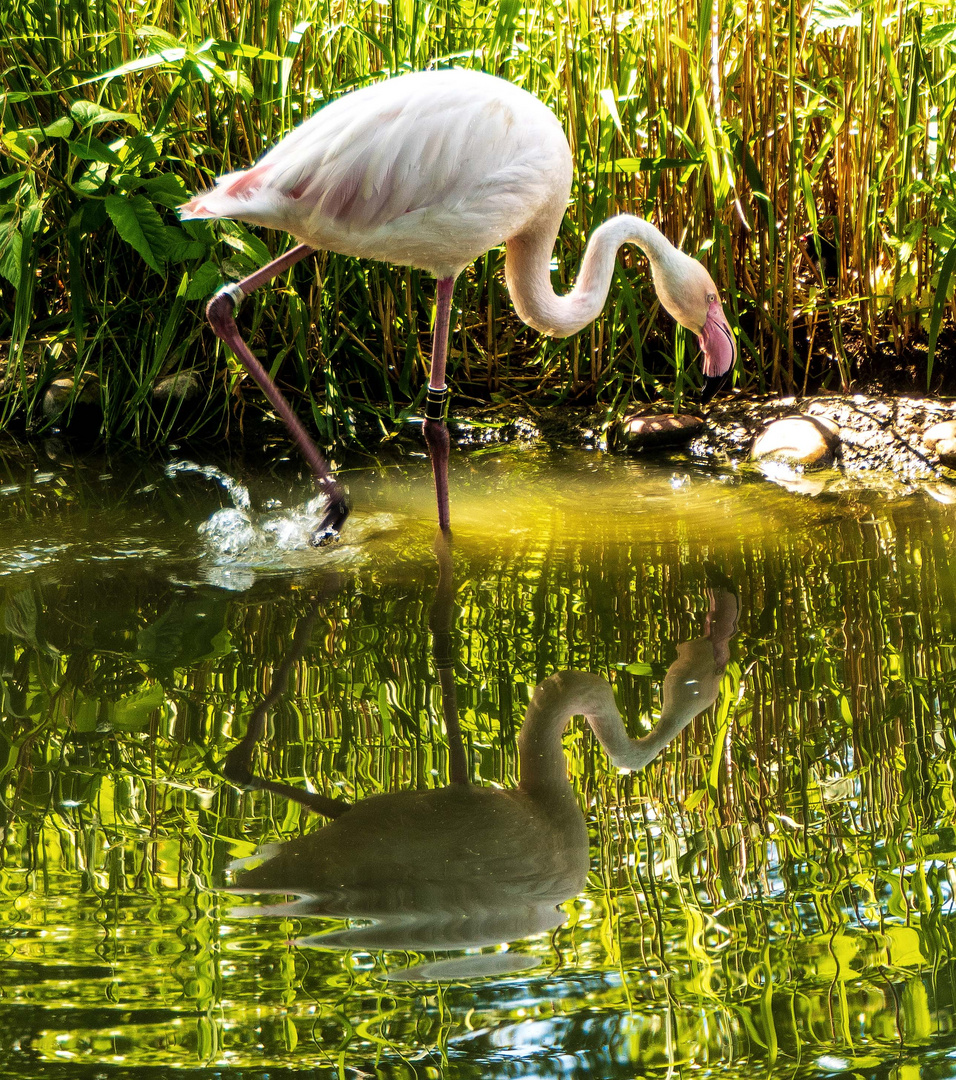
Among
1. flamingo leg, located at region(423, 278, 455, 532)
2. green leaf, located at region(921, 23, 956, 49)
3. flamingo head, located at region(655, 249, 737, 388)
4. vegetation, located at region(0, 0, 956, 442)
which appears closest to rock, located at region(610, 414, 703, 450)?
vegetation, located at region(0, 0, 956, 442)

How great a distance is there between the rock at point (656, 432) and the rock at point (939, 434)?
2.46ft

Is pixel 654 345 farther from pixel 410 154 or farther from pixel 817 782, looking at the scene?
pixel 817 782

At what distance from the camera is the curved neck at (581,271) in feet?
11.1

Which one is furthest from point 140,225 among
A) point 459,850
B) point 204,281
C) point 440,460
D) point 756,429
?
point 459,850

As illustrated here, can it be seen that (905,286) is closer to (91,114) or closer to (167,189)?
(167,189)

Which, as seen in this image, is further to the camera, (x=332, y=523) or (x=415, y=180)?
(x=332, y=523)

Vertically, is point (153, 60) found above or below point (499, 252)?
above

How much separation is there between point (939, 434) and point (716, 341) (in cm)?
87

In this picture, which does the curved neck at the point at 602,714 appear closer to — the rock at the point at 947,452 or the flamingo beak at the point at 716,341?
the flamingo beak at the point at 716,341

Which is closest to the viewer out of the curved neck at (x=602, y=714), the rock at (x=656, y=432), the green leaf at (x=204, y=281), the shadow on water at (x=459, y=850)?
the shadow on water at (x=459, y=850)

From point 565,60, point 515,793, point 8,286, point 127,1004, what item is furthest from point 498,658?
point 8,286

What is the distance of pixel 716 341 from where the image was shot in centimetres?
356

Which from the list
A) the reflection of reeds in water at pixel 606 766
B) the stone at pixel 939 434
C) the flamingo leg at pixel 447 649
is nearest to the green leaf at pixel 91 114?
the reflection of reeds in water at pixel 606 766

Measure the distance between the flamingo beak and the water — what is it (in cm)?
51
